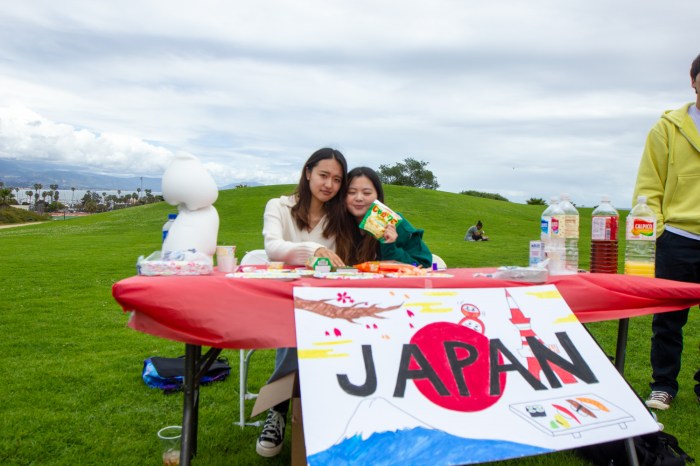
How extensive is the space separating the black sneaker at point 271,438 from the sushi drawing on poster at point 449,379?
1174 mm

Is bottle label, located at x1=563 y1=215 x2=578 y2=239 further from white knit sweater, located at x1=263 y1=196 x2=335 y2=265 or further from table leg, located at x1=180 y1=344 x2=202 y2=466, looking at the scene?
table leg, located at x1=180 y1=344 x2=202 y2=466

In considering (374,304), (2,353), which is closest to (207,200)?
(374,304)

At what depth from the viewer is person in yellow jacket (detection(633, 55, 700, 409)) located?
3.14 m

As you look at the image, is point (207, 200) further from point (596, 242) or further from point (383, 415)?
point (596, 242)

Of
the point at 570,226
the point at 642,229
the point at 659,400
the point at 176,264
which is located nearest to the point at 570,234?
the point at 570,226

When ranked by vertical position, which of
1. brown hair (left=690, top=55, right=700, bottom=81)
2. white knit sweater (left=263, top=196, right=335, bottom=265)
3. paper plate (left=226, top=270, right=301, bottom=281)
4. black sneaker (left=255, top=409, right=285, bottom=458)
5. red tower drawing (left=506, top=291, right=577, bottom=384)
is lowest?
black sneaker (left=255, top=409, right=285, bottom=458)

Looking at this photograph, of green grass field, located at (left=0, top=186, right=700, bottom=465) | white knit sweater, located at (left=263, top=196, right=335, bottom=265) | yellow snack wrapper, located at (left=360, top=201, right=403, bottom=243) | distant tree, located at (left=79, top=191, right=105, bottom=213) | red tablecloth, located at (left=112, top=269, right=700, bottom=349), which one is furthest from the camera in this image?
distant tree, located at (left=79, top=191, right=105, bottom=213)

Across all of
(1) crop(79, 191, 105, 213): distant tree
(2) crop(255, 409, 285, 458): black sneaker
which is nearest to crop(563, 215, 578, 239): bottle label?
(2) crop(255, 409, 285, 458): black sneaker

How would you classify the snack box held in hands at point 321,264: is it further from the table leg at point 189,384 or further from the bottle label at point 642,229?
the bottle label at point 642,229

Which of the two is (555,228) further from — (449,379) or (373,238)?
(449,379)

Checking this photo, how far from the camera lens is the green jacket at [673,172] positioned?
10.3 ft

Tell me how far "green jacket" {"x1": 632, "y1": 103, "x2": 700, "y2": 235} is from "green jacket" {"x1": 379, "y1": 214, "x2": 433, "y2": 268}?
4.61 ft

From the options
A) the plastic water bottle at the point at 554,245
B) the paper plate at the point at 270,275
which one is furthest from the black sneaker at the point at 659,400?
the paper plate at the point at 270,275

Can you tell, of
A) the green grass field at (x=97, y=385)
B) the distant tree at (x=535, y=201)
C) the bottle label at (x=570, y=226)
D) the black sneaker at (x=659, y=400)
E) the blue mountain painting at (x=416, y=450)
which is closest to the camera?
the blue mountain painting at (x=416, y=450)
